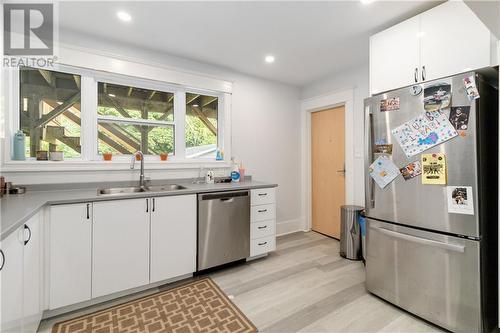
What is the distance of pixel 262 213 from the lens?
2.81 metres

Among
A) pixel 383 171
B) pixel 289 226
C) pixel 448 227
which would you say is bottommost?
pixel 289 226

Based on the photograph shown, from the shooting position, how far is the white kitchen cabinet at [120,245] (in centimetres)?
190

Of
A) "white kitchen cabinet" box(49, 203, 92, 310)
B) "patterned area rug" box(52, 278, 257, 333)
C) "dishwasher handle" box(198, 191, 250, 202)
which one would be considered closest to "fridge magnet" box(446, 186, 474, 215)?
"patterned area rug" box(52, 278, 257, 333)

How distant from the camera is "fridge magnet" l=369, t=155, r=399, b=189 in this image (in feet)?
6.12

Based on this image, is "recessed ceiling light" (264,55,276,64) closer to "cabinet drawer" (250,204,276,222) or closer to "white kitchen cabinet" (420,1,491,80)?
"white kitchen cabinet" (420,1,491,80)

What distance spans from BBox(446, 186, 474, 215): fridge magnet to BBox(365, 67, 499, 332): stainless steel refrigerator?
0.02 meters

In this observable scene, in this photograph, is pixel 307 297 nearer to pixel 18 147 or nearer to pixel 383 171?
pixel 383 171

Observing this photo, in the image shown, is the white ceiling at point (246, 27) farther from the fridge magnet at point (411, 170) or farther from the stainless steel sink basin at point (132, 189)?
the stainless steel sink basin at point (132, 189)

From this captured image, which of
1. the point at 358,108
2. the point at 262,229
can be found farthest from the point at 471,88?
the point at 262,229

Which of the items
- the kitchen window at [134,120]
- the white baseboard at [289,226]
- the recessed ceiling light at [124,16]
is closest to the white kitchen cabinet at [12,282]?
the kitchen window at [134,120]

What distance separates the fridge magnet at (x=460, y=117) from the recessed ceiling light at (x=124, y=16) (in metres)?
2.66

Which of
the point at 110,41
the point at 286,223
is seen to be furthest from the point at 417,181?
the point at 110,41

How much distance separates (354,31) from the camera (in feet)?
7.39

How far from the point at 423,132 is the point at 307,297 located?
64.6 inches
